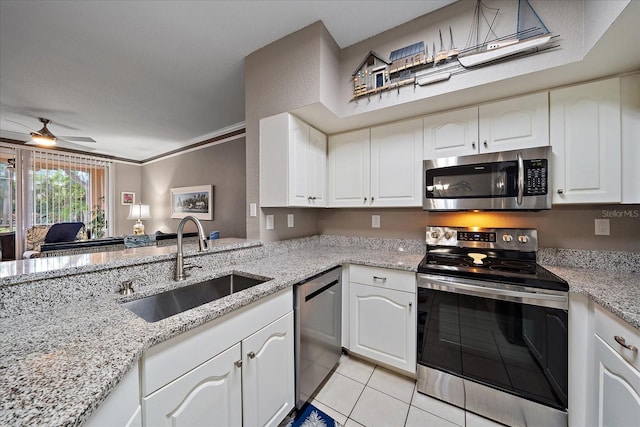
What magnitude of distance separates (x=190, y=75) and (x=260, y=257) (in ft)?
6.20

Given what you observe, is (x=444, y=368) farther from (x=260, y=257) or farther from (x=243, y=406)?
(x=260, y=257)

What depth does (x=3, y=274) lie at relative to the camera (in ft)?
3.00

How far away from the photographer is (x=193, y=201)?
4574 millimetres

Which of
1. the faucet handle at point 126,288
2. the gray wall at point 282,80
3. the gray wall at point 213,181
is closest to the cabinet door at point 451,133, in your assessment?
the gray wall at point 282,80

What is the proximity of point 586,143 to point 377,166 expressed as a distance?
1285 mm

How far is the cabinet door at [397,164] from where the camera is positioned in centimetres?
195

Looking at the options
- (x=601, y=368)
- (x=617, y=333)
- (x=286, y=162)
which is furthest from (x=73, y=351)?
(x=601, y=368)

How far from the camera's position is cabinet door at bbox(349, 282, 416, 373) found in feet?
5.46

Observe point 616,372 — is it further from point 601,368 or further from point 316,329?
point 316,329

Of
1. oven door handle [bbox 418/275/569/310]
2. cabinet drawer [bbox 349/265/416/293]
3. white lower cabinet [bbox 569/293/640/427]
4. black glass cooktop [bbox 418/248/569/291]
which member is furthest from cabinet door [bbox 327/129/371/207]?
white lower cabinet [bbox 569/293/640/427]

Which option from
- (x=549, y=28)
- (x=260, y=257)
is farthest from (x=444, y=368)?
(x=549, y=28)

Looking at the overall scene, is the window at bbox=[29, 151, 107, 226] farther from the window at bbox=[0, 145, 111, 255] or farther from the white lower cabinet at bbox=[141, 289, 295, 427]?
the white lower cabinet at bbox=[141, 289, 295, 427]

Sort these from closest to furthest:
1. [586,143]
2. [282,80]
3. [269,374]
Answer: [269,374] → [586,143] → [282,80]

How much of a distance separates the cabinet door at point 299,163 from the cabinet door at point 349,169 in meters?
0.32
